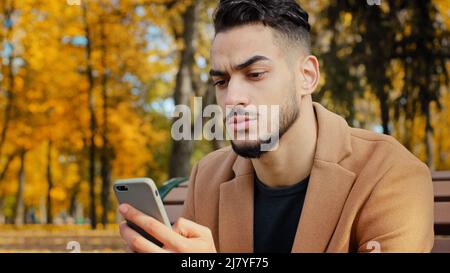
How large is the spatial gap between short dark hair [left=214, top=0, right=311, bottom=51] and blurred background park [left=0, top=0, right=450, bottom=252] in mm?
3788

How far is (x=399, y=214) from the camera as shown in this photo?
212 centimetres

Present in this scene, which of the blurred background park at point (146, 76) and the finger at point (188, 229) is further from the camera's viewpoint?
the blurred background park at point (146, 76)

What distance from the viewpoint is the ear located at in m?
2.35

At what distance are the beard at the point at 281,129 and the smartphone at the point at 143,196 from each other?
16.9 inches

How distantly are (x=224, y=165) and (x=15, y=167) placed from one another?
21.7m

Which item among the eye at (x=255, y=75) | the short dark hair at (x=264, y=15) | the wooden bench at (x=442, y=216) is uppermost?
the short dark hair at (x=264, y=15)

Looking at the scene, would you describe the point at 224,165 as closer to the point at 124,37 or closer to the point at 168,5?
the point at 168,5

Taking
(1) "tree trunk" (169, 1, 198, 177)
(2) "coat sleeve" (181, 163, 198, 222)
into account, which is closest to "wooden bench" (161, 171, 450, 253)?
(2) "coat sleeve" (181, 163, 198, 222)

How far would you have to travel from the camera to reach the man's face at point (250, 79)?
2.14 meters

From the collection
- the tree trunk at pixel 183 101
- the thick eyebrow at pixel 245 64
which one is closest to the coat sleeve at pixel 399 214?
the thick eyebrow at pixel 245 64

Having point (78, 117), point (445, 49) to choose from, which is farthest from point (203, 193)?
point (78, 117)

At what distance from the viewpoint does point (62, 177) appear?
2353 cm

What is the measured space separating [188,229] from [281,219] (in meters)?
0.62

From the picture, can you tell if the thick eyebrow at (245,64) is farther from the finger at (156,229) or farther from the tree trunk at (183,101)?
the tree trunk at (183,101)
